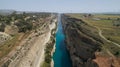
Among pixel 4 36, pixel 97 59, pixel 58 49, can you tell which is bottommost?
pixel 58 49

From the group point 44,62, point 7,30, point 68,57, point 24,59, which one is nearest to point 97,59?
point 24,59

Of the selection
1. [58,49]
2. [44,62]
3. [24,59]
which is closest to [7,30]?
[58,49]

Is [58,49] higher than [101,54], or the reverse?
[101,54]

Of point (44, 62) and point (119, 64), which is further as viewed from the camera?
point (44, 62)

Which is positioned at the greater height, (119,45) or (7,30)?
(119,45)

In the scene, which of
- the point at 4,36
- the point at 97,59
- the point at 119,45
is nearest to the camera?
the point at 97,59

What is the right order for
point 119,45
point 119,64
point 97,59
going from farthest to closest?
point 119,45, point 97,59, point 119,64

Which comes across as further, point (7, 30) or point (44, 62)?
point (7, 30)

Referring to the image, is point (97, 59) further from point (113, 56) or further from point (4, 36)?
point (4, 36)

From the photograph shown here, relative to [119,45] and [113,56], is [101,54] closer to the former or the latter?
[113,56]
